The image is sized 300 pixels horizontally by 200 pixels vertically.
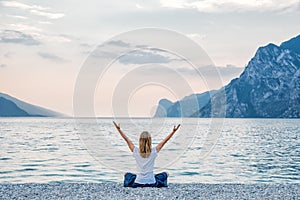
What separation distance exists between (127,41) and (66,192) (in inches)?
234

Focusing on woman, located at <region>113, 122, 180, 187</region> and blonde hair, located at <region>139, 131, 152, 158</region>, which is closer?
blonde hair, located at <region>139, 131, 152, 158</region>

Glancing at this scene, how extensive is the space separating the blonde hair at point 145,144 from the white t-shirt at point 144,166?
14cm

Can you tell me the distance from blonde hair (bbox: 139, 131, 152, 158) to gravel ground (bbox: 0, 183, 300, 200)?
116cm

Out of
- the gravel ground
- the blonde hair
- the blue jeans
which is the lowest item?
the gravel ground

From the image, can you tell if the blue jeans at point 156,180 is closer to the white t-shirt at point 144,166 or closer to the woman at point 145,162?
the woman at point 145,162

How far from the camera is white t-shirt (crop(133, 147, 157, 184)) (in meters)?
15.2

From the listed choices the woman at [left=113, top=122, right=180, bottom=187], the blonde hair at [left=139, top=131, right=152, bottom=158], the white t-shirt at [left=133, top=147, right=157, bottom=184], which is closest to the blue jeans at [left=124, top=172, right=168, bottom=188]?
the woman at [left=113, top=122, right=180, bottom=187]

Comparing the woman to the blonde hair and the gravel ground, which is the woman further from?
the gravel ground

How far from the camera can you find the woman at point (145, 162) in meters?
14.9

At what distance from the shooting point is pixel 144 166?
15305mm

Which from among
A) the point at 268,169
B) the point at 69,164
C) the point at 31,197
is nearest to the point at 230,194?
the point at 31,197

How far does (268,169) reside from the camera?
3309 cm

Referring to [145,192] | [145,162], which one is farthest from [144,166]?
[145,192]

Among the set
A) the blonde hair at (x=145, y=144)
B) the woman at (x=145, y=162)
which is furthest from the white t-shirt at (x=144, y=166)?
the blonde hair at (x=145, y=144)
